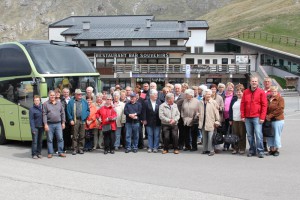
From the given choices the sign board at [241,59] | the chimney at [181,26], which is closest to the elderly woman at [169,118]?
the sign board at [241,59]

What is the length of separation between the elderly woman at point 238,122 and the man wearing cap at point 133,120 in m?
2.86

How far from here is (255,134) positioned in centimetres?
1141

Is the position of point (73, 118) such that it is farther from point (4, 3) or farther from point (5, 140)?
point (4, 3)

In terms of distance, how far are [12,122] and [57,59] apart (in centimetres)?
269

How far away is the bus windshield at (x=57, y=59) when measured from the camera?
13.3 meters

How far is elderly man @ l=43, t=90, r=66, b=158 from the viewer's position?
38.4 feet

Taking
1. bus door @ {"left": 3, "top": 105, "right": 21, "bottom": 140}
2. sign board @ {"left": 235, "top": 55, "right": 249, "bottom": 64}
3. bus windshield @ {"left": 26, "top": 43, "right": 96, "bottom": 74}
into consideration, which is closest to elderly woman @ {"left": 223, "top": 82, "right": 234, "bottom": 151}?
bus windshield @ {"left": 26, "top": 43, "right": 96, "bottom": 74}

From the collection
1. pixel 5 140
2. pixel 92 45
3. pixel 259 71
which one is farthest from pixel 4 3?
pixel 5 140

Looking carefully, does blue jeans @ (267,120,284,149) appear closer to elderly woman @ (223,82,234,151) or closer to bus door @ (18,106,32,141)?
elderly woman @ (223,82,234,151)

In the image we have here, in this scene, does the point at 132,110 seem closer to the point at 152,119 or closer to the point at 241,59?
the point at 152,119

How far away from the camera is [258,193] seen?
773 cm

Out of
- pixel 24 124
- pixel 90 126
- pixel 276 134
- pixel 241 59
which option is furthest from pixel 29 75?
pixel 241 59

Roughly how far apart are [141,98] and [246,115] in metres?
3.47

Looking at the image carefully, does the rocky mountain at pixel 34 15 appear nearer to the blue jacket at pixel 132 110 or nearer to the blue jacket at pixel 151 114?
the blue jacket at pixel 132 110
